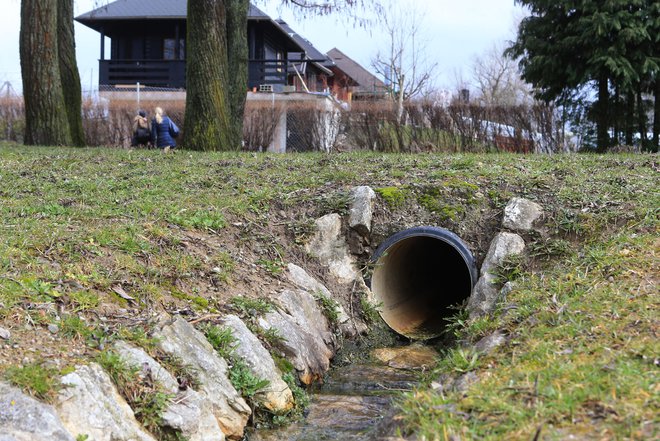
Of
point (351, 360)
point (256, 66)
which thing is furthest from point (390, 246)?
point (256, 66)

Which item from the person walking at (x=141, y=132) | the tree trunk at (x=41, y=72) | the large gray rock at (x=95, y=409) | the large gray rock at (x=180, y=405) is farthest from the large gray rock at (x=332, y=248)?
the person walking at (x=141, y=132)

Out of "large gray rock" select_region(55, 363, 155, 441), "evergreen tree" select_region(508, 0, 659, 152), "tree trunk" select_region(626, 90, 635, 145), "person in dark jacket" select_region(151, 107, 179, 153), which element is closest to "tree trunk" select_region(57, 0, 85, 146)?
"person in dark jacket" select_region(151, 107, 179, 153)

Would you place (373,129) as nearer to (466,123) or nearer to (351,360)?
(466,123)

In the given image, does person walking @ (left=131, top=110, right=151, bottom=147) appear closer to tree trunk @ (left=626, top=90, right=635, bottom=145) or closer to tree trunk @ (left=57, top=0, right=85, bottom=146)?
tree trunk @ (left=57, top=0, right=85, bottom=146)

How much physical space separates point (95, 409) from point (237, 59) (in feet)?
39.2

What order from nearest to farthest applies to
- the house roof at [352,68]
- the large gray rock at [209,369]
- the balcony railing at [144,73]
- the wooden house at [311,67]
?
the large gray rock at [209,369], the balcony railing at [144,73], the wooden house at [311,67], the house roof at [352,68]

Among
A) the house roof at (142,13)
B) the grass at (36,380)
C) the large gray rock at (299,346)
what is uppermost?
the house roof at (142,13)

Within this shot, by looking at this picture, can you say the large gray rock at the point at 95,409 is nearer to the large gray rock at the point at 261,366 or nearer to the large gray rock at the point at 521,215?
the large gray rock at the point at 261,366

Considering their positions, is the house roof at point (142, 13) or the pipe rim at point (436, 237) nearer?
the pipe rim at point (436, 237)

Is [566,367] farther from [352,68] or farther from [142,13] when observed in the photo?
[352,68]

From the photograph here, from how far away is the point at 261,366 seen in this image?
5.48 metres

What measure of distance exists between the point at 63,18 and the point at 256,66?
17295 millimetres

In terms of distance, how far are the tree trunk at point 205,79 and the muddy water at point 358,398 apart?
6.90 meters

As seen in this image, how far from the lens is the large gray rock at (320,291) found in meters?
7.21
